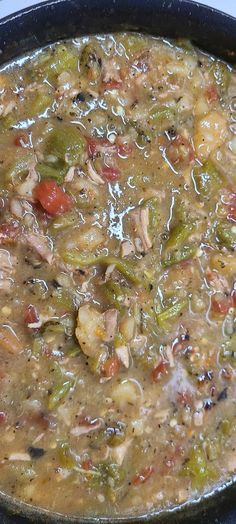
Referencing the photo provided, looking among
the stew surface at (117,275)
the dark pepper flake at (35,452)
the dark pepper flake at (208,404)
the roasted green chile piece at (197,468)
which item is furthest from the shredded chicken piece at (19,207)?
the roasted green chile piece at (197,468)

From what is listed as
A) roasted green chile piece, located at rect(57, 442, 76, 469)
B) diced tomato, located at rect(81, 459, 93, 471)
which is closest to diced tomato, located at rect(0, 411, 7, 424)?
roasted green chile piece, located at rect(57, 442, 76, 469)

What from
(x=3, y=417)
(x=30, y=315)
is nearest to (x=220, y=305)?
(x=30, y=315)

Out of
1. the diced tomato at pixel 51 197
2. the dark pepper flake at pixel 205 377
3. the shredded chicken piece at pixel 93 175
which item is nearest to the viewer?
the diced tomato at pixel 51 197

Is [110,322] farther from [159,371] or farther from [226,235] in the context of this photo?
[226,235]

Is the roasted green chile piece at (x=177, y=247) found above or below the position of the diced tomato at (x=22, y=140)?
below

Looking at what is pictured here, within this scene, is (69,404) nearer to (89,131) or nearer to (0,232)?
(0,232)

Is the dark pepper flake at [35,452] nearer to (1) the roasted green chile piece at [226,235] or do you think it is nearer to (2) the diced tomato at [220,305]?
(2) the diced tomato at [220,305]

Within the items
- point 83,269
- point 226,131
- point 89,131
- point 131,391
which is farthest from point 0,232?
point 226,131
